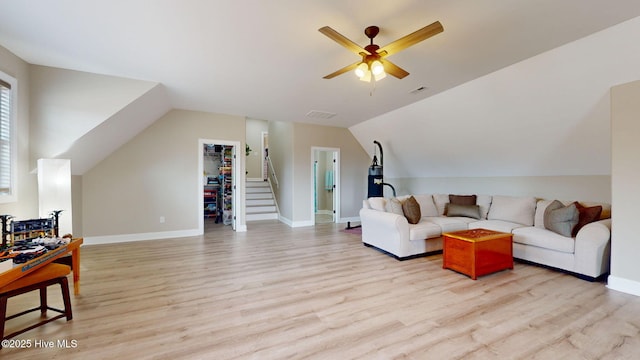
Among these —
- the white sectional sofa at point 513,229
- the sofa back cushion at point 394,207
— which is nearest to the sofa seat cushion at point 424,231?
the white sectional sofa at point 513,229

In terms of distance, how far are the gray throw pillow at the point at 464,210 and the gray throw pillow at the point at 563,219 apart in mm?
1115

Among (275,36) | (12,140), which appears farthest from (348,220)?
(12,140)

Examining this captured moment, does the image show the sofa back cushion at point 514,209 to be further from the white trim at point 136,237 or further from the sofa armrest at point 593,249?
the white trim at point 136,237

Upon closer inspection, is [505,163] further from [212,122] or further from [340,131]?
[212,122]

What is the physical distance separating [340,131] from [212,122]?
3285 millimetres

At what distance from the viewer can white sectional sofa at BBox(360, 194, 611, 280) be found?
117 inches

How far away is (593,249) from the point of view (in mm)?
2896

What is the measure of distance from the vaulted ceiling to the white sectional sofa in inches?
84.2

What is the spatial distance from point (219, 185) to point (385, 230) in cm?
563

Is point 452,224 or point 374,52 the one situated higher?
point 374,52

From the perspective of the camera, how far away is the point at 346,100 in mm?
4688

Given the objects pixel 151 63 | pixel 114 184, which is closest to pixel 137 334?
pixel 151 63

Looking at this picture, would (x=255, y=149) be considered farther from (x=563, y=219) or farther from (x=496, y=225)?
(x=563, y=219)

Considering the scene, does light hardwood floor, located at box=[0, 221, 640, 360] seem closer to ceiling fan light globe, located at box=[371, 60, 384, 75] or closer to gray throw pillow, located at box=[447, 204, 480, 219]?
gray throw pillow, located at box=[447, 204, 480, 219]
